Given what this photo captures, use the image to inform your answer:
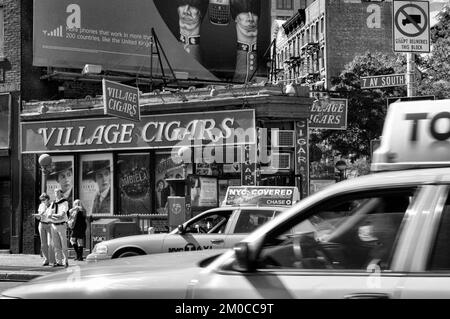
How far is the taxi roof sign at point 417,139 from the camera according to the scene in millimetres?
3436

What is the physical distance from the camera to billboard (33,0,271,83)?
19438 mm

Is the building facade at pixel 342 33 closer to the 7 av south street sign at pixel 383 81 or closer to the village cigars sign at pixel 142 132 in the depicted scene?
the village cigars sign at pixel 142 132

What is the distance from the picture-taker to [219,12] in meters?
22.6

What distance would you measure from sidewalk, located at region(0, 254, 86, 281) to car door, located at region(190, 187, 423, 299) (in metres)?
9.39

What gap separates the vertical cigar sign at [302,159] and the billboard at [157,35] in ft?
18.4

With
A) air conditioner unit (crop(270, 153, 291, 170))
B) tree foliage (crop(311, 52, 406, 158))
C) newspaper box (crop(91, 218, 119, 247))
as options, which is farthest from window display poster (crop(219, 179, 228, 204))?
tree foliage (crop(311, 52, 406, 158))

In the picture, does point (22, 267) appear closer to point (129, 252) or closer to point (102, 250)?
point (102, 250)

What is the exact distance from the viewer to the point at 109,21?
20516 mm

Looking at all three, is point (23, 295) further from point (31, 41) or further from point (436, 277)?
point (31, 41)

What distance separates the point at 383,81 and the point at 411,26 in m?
1.55

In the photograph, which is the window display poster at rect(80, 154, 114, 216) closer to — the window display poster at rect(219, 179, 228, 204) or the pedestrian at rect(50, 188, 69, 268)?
the pedestrian at rect(50, 188, 69, 268)

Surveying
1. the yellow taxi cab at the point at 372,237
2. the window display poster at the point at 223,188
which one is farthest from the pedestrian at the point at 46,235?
the yellow taxi cab at the point at 372,237

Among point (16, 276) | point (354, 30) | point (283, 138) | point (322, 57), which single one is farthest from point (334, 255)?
point (354, 30)

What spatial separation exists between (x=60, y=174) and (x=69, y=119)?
5.69 ft
